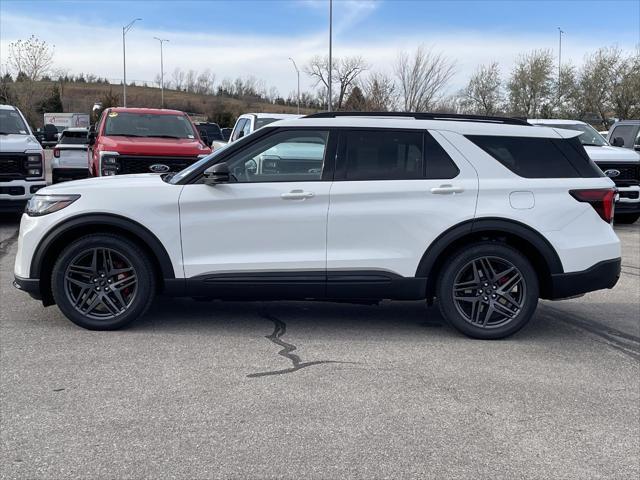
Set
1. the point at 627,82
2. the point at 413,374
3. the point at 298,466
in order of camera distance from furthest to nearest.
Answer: the point at 627,82
the point at 413,374
the point at 298,466

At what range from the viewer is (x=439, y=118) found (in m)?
6.12

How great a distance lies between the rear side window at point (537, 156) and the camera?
5895 millimetres

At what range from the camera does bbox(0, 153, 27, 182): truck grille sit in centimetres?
1160

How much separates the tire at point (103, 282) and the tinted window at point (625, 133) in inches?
591

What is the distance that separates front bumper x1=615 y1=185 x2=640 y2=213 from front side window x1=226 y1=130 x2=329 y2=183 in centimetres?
1060

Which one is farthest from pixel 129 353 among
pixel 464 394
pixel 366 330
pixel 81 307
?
pixel 464 394

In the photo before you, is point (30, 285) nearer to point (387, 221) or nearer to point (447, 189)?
point (387, 221)

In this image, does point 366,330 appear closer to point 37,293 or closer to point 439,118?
point 439,118

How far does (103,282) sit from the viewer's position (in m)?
5.84


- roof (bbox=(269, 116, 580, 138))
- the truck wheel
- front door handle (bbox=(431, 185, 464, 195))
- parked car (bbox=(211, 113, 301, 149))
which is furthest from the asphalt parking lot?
the truck wheel

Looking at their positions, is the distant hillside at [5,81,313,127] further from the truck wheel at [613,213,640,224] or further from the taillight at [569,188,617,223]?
the taillight at [569,188,617,223]

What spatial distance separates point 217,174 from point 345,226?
3.68 feet

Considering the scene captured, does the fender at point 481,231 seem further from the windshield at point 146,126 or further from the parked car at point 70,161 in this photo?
the parked car at point 70,161

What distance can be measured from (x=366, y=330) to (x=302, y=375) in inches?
54.0
